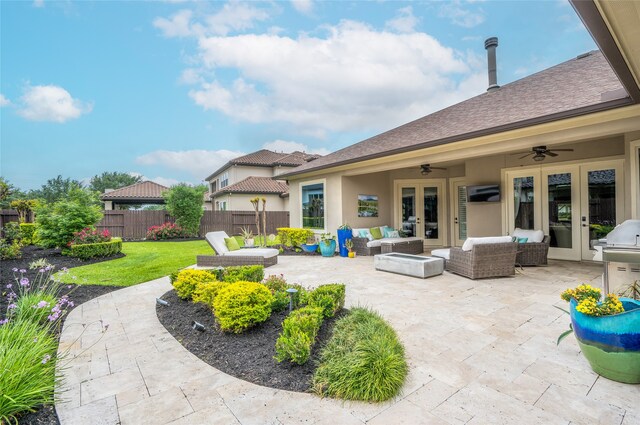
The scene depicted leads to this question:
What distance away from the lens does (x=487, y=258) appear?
6047 millimetres

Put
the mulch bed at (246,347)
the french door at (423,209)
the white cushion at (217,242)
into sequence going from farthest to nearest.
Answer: the french door at (423,209) < the white cushion at (217,242) < the mulch bed at (246,347)

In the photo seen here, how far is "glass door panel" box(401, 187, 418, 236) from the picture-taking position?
11.5m

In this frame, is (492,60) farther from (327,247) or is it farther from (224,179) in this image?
(224,179)

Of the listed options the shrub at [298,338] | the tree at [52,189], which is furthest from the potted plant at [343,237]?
the tree at [52,189]

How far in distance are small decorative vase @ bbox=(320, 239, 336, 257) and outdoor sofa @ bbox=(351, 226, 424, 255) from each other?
2.23ft

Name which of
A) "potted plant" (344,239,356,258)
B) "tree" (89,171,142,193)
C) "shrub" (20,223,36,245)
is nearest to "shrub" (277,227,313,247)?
"potted plant" (344,239,356,258)

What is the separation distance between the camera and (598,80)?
6426mm

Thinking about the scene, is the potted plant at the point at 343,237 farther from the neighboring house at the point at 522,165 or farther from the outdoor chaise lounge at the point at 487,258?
the outdoor chaise lounge at the point at 487,258

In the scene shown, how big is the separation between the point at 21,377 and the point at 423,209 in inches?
437

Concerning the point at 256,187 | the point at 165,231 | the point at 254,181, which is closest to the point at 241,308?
the point at 165,231

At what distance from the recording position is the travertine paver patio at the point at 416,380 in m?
2.10

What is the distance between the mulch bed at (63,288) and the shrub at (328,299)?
8.01 feet

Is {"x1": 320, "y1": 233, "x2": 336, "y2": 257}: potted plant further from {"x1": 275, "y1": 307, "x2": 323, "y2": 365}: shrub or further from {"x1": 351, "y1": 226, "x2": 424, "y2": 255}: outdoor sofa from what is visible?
{"x1": 275, "y1": 307, "x2": 323, "y2": 365}: shrub

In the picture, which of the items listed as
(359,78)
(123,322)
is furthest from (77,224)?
(359,78)
